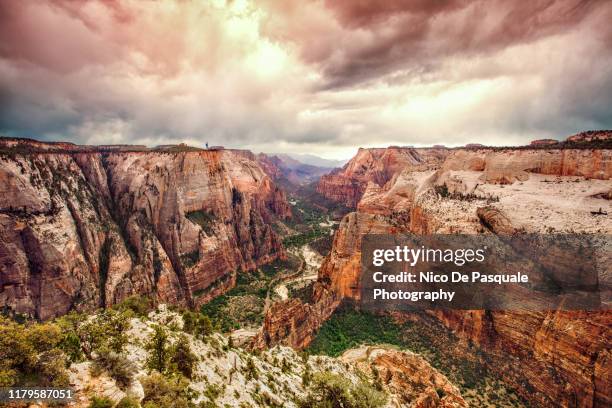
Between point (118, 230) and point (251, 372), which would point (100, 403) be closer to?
point (251, 372)

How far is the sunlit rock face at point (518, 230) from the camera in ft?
128

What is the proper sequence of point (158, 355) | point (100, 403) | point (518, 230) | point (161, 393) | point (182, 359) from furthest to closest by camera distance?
point (518, 230)
point (182, 359)
point (158, 355)
point (161, 393)
point (100, 403)

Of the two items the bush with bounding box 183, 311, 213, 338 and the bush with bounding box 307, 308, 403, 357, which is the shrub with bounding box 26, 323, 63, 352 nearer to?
the bush with bounding box 183, 311, 213, 338

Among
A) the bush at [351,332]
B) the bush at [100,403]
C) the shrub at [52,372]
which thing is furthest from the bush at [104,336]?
the bush at [351,332]

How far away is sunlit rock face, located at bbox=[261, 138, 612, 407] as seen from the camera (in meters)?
39.0

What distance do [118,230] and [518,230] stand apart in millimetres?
91487

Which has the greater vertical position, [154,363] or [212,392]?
[154,363]

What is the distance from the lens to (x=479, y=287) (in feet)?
176

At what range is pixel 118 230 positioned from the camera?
78.8m

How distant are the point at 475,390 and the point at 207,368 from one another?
39513mm

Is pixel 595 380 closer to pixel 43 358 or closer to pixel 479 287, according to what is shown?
pixel 479 287

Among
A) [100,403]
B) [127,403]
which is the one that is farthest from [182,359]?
[100,403]

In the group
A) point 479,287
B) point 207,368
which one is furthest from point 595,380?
point 207,368

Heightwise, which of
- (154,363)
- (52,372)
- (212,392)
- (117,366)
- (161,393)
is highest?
(52,372)
